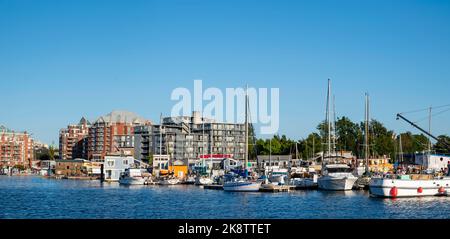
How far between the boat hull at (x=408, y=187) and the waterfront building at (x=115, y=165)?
9406 cm

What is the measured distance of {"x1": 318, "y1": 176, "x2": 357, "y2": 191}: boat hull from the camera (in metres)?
78.1

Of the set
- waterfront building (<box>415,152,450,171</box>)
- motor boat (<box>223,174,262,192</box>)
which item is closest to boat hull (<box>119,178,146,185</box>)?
motor boat (<box>223,174,262,192</box>)

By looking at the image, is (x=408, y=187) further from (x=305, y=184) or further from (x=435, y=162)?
(x=435, y=162)

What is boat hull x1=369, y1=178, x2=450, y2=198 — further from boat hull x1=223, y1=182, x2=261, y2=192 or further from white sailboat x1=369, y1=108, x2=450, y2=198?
boat hull x1=223, y1=182, x2=261, y2=192

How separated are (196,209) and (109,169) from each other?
100971 millimetres

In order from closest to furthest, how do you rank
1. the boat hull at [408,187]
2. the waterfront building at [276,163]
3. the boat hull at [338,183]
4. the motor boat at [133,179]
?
1. the boat hull at [408,187]
2. the boat hull at [338,183]
3. the motor boat at [133,179]
4. the waterfront building at [276,163]

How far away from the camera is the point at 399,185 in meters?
63.3

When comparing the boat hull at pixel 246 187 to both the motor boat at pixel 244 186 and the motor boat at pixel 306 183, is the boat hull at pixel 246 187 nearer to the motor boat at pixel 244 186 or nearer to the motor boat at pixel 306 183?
the motor boat at pixel 244 186

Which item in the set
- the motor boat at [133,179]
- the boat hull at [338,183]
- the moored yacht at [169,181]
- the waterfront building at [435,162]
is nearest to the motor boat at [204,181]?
the moored yacht at [169,181]

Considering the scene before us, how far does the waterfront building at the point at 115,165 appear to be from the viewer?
14875 centimetres

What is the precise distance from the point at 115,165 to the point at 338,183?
84761 mm
